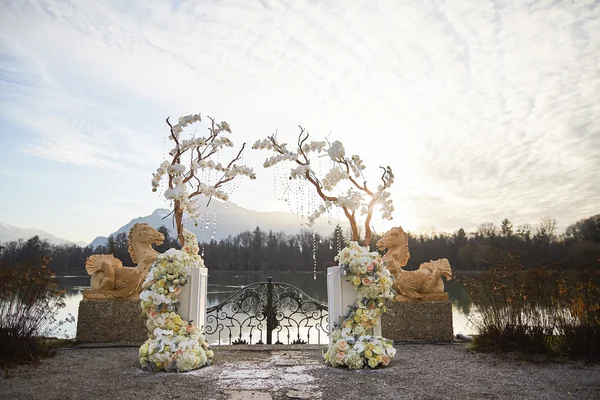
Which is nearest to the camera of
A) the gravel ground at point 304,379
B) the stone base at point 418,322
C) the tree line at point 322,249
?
the gravel ground at point 304,379

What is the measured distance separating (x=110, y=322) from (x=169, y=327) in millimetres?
2335

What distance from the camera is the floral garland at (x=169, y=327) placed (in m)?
5.29

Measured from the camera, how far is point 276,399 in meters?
4.03

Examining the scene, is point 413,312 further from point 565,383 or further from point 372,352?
point 565,383

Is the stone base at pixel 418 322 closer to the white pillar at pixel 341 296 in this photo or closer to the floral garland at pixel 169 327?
the white pillar at pixel 341 296

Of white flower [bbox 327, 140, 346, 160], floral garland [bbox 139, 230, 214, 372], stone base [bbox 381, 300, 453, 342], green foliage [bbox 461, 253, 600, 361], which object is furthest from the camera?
stone base [bbox 381, 300, 453, 342]

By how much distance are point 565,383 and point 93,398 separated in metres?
4.75

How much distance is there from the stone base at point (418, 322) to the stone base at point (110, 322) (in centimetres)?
422

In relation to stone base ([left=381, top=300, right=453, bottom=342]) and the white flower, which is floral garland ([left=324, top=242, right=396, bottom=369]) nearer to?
the white flower

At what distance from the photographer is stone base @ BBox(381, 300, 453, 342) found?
750cm

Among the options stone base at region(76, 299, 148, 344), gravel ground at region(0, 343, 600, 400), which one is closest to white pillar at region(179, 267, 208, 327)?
gravel ground at region(0, 343, 600, 400)

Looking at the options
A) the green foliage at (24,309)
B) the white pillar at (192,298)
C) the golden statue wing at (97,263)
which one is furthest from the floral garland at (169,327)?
the golden statue wing at (97,263)

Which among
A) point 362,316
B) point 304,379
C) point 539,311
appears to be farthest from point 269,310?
point 539,311

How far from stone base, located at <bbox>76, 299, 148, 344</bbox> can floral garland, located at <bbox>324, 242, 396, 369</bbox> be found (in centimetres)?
350
